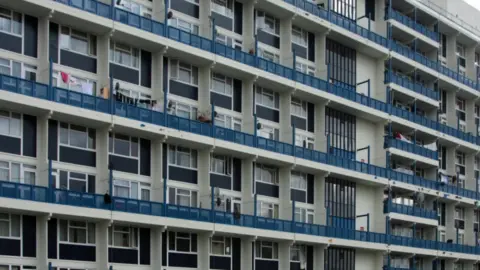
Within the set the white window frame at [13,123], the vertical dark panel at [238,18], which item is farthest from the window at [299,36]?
the white window frame at [13,123]

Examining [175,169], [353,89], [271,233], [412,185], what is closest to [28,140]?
[175,169]

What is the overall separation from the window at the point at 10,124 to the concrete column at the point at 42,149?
101 cm

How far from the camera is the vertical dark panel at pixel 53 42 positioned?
40.2 metres

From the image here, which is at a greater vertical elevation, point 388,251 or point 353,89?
point 353,89

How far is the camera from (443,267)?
70.2 m

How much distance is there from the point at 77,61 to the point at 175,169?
872 cm

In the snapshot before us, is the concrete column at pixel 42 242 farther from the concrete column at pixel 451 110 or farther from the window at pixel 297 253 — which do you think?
the concrete column at pixel 451 110

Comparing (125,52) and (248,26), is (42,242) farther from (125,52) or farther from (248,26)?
(248,26)

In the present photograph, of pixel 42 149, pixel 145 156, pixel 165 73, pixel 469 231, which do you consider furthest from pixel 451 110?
pixel 42 149

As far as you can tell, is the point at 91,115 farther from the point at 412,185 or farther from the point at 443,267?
the point at 443,267

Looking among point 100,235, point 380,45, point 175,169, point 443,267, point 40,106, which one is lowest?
point 443,267

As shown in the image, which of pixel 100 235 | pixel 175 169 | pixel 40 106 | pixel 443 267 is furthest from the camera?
pixel 443 267

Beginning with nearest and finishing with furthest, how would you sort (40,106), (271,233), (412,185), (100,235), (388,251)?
(40,106) < (100,235) < (271,233) < (388,251) < (412,185)

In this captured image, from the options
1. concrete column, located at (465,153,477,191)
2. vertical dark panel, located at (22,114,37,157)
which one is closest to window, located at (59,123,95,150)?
vertical dark panel, located at (22,114,37,157)
